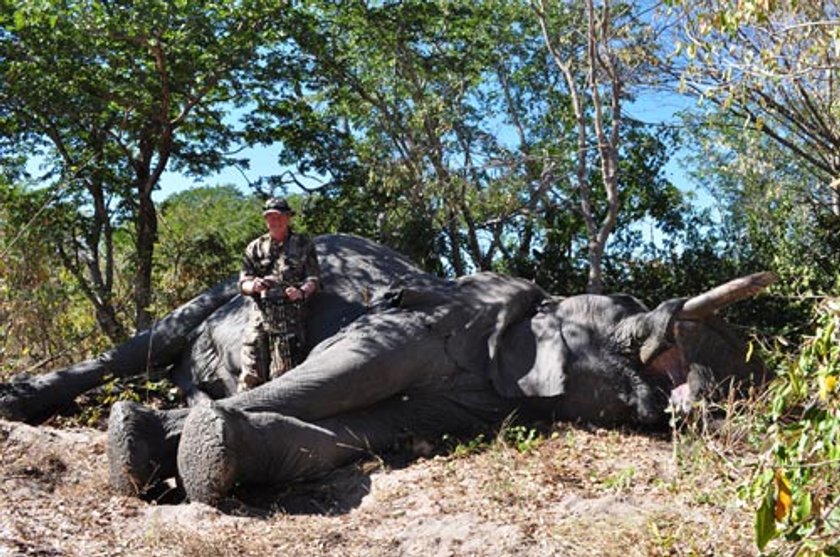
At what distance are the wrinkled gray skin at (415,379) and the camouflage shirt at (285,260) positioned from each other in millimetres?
347

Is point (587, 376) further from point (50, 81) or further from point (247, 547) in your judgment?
point (50, 81)

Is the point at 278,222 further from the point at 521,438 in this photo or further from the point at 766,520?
the point at 766,520

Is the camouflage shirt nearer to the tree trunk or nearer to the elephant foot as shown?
the elephant foot

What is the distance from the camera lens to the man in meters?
7.15

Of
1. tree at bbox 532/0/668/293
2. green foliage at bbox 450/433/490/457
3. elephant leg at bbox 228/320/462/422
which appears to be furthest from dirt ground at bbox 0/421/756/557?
tree at bbox 532/0/668/293

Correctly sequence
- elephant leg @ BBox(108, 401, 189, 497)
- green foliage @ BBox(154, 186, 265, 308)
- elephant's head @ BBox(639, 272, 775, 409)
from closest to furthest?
1. elephant leg @ BBox(108, 401, 189, 497)
2. elephant's head @ BBox(639, 272, 775, 409)
3. green foliage @ BBox(154, 186, 265, 308)

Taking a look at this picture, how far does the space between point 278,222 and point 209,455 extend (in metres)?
2.15

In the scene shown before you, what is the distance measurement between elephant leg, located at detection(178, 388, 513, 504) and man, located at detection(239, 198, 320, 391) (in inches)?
32.1

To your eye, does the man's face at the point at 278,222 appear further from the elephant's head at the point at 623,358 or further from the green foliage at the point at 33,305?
the green foliage at the point at 33,305

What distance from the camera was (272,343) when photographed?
7.21 metres

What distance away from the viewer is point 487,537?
5.02m

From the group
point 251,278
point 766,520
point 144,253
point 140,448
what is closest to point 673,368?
point 251,278

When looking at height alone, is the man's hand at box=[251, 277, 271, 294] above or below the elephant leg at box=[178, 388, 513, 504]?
above

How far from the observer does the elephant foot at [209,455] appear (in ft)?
18.2
